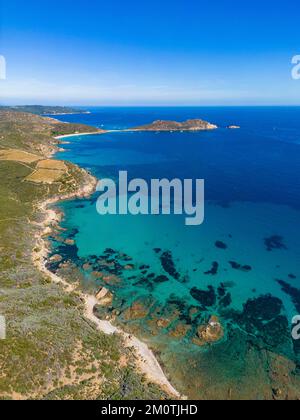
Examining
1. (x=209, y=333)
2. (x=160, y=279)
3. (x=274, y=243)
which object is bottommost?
(x=209, y=333)

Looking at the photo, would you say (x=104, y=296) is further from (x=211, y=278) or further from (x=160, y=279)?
(x=211, y=278)

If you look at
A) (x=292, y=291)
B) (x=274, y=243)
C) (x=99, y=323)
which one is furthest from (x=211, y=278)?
(x=99, y=323)

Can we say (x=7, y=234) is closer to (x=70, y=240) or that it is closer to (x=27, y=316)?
(x=70, y=240)

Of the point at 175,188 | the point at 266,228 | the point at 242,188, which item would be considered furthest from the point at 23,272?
the point at 242,188

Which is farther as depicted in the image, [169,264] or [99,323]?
[169,264]

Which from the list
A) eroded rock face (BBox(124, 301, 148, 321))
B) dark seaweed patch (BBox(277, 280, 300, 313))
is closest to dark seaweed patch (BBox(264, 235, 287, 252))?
dark seaweed patch (BBox(277, 280, 300, 313))

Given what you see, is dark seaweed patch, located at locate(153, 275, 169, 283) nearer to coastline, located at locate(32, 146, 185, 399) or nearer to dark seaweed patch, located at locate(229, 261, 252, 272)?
coastline, located at locate(32, 146, 185, 399)

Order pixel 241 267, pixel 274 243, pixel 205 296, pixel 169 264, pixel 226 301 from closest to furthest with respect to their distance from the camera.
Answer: pixel 226 301 → pixel 205 296 → pixel 241 267 → pixel 169 264 → pixel 274 243

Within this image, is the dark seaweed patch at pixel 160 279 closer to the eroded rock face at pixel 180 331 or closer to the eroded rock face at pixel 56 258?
the eroded rock face at pixel 180 331
